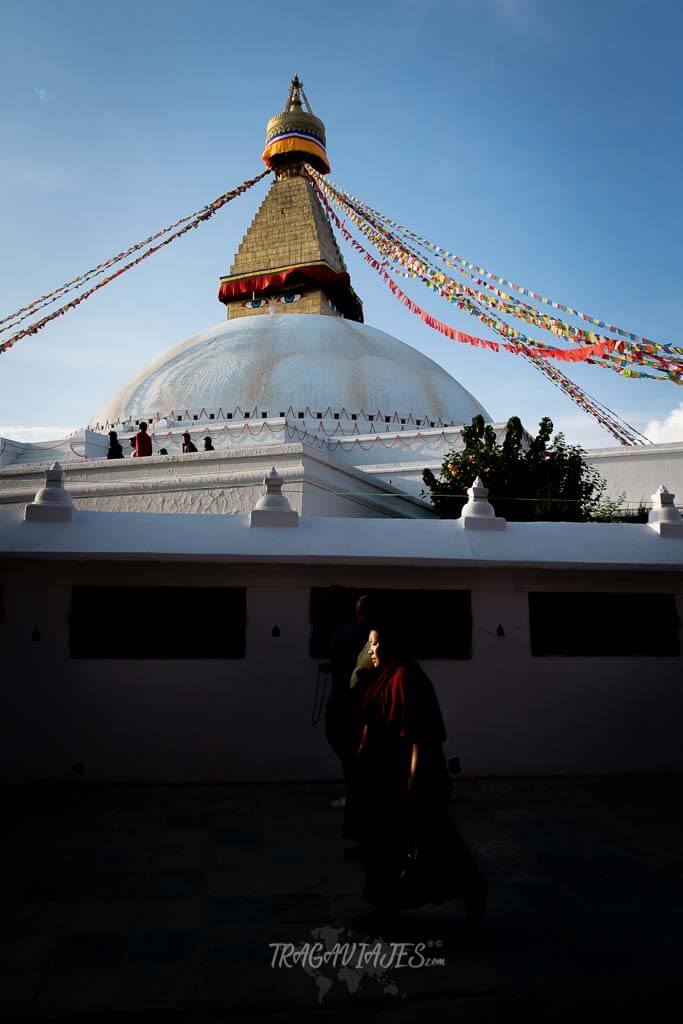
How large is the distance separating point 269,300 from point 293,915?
24.5 metres

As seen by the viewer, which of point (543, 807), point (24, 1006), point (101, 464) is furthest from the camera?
point (101, 464)

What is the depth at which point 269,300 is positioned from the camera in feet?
85.5

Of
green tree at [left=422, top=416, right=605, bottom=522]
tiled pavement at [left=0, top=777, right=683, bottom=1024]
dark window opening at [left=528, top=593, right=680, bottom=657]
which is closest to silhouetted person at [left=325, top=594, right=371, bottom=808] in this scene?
tiled pavement at [left=0, top=777, right=683, bottom=1024]

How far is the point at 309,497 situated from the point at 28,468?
4.99 meters

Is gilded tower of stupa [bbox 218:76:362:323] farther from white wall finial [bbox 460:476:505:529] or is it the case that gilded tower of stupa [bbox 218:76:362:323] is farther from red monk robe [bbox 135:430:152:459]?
white wall finial [bbox 460:476:505:529]

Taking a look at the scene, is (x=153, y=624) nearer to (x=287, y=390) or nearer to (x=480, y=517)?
(x=480, y=517)

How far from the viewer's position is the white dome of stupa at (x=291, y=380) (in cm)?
1818

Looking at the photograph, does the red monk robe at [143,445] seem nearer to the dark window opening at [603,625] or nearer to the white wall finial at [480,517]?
the white wall finial at [480,517]

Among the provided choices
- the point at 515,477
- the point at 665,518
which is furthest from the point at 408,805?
the point at 515,477

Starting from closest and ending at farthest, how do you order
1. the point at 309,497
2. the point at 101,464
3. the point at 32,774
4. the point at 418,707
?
the point at 418,707
the point at 32,774
the point at 309,497
the point at 101,464

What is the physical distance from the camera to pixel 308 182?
1075 inches

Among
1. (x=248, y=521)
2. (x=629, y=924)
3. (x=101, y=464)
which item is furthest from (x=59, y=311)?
(x=629, y=924)

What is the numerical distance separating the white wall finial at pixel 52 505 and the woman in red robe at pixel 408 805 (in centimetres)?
369

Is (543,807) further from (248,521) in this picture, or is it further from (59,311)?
(59,311)
